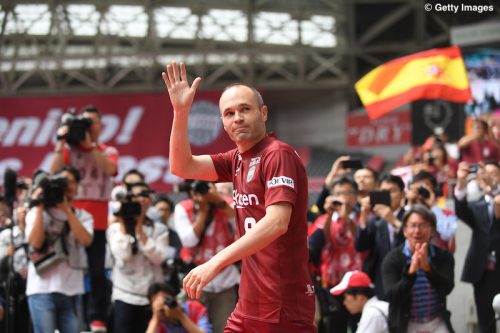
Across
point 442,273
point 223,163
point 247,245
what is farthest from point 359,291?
point 247,245

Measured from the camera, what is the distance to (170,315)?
7.68 meters

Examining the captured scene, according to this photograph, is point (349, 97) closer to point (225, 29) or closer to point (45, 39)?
point (225, 29)

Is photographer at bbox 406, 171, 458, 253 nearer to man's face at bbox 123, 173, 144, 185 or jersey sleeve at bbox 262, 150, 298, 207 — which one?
man's face at bbox 123, 173, 144, 185

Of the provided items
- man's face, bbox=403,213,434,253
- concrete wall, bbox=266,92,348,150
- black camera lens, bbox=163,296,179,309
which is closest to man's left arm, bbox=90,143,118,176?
black camera lens, bbox=163,296,179,309

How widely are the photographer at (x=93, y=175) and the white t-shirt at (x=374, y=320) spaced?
224 centimetres

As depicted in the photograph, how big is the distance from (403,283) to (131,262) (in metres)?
2.38

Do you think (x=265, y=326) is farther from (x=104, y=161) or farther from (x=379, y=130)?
(x=379, y=130)

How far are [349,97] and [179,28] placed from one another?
13.8ft

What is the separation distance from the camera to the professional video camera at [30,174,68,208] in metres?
7.58

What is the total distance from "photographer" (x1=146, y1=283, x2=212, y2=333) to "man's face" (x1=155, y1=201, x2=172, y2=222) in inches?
92.1

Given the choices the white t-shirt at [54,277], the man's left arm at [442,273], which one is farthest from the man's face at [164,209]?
the man's left arm at [442,273]

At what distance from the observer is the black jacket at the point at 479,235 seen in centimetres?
798

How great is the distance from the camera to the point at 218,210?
8250mm

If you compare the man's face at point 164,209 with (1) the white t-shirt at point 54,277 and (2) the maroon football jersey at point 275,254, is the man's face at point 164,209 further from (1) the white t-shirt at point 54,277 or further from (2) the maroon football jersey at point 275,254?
(2) the maroon football jersey at point 275,254
